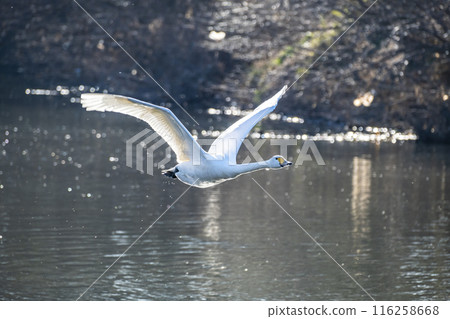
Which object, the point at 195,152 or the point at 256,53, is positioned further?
the point at 256,53

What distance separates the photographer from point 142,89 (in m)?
39.8

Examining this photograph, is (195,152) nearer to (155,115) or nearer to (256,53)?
(155,115)

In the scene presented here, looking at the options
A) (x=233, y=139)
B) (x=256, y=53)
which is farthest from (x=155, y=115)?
(x=256, y=53)

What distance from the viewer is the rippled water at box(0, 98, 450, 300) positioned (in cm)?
1432

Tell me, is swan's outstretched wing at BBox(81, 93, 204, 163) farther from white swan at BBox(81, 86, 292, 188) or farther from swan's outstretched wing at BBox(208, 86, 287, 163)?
swan's outstretched wing at BBox(208, 86, 287, 163)

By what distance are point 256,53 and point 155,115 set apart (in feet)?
80.8

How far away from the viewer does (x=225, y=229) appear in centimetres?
1766

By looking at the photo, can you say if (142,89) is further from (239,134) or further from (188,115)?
(239,134)

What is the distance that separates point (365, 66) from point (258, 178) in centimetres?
817

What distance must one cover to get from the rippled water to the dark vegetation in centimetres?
356

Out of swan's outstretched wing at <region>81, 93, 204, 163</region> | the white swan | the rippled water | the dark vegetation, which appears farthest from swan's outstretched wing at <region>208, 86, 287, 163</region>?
the dark vegetation

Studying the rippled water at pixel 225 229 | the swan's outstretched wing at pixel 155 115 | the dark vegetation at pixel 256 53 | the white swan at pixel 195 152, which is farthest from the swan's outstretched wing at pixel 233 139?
the dark vegetation at pixel 256 53

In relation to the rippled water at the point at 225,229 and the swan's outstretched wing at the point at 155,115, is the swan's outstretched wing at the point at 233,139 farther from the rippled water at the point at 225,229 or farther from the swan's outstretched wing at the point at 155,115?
the rippled water at the point at 225,229

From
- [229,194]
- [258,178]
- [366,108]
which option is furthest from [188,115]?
[229,194]
